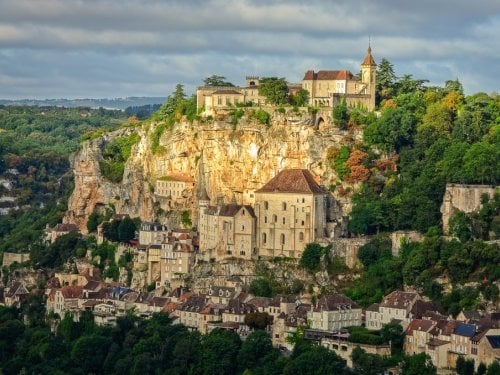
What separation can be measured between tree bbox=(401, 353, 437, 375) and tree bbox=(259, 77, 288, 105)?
26407 mm

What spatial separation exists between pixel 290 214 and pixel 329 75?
1288 centimetres

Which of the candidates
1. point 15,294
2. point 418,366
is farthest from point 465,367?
point 15,294

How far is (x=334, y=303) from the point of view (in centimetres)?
8562

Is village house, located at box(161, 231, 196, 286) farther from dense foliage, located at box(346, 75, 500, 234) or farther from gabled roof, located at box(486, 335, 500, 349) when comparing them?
gabled roof, located at box(486, 335, 500, 349)

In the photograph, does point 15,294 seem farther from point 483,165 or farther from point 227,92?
point 483,165

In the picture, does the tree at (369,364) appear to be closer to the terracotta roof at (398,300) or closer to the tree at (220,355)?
the terracotta roof at (398,300)

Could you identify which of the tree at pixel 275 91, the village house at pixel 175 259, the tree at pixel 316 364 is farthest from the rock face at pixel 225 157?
the tree at pixel 316 364

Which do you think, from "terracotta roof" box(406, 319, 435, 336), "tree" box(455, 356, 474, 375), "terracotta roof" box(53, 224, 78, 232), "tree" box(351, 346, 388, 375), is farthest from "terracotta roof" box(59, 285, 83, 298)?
"tree" box(455, 356, 474, 375)

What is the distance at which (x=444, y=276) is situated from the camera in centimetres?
8719

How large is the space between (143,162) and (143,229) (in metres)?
7.51

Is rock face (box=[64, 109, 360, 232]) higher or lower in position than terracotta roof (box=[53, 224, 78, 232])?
higher

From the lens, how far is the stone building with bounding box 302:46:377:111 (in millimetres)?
102062

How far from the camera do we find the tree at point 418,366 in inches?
3088

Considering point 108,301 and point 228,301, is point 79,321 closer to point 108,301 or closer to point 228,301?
point 108,301
